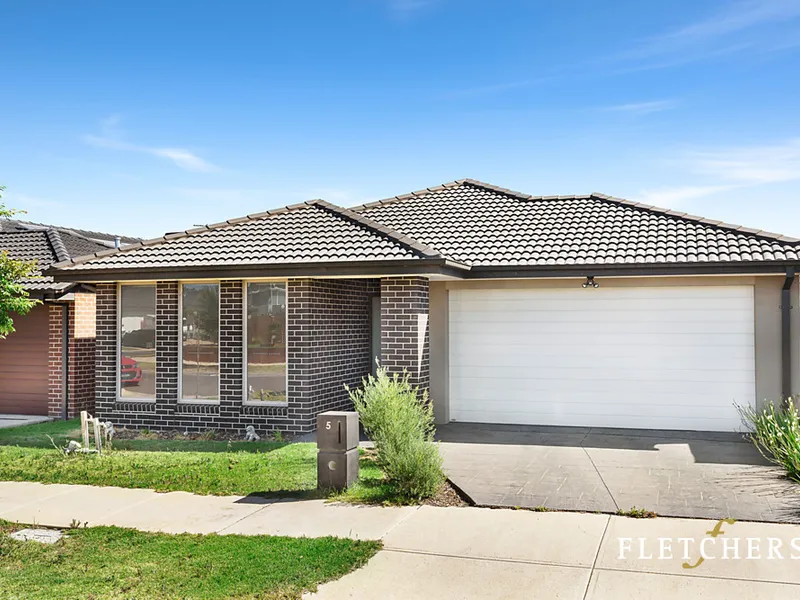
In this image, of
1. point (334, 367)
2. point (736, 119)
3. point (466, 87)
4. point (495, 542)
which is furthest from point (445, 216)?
point (495, 542)

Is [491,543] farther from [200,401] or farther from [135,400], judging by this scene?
[135,400]

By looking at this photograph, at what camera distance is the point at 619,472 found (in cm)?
988

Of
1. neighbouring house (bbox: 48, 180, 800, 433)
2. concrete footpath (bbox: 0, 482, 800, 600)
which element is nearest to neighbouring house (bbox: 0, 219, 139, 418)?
neighbouring house (bbox: 48, 180, 800, 433)

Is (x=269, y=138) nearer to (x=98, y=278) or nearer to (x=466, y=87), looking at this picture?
(x=466, y=87)

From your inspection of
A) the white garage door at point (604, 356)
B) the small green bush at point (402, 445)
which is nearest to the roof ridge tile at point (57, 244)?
the white garage door at point (604, 356)

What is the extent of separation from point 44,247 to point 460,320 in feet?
34.8

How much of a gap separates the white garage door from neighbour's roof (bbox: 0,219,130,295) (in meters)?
8.74

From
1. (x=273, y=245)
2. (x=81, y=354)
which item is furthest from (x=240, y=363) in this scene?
(x=81, y=354)

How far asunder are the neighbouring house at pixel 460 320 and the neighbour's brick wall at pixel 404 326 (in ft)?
0.10

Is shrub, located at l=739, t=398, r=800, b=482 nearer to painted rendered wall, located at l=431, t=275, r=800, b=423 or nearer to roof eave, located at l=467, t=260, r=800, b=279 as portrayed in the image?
painted rendered wall, located at l=431, t=275, r=800, b=423

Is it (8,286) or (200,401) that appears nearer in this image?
(8,286)

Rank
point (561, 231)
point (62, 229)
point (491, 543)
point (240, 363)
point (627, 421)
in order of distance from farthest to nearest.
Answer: point (62, 229), point (561, 231), point (627, 421), point (240, 363), point (491, 543)

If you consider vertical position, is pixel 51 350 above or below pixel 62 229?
below

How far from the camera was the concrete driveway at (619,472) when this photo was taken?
26.8 ft
